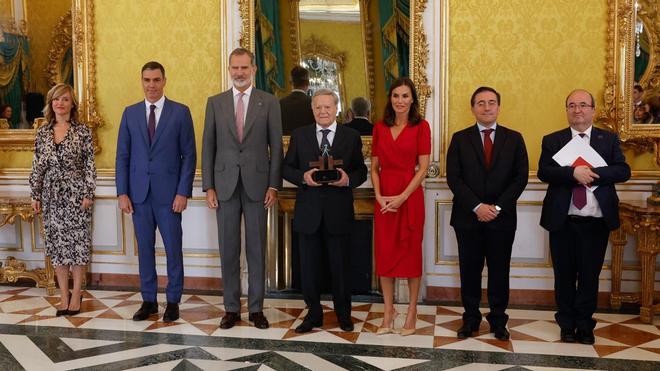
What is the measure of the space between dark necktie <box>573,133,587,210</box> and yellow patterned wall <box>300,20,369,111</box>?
5.49 feet

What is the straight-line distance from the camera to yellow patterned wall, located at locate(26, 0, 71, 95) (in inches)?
202

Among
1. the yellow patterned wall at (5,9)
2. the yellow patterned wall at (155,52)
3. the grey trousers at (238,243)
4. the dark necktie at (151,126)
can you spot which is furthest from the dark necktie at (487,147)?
the yellow patterned wall at (5,9)

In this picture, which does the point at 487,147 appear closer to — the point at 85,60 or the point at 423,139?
the point at 423,139

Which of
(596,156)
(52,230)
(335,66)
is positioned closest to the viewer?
(596,156)

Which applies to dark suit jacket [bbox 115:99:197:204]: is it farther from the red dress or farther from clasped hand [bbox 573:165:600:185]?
clasped hand [bbox 573:165:600:185]

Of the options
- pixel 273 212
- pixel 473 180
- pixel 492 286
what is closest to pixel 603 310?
pixel 492 286

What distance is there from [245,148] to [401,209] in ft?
3.34

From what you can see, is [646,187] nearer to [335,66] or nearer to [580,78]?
[580,78]

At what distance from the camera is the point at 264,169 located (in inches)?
152

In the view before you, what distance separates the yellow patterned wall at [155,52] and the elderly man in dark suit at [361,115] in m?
1.09

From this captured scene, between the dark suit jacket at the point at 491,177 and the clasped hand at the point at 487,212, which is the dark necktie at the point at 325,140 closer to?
the dark suit jacket at the point at 491,177

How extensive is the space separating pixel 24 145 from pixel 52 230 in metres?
1.39

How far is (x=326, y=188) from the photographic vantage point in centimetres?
373

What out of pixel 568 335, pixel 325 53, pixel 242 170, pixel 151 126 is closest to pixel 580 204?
pixel 568 335
